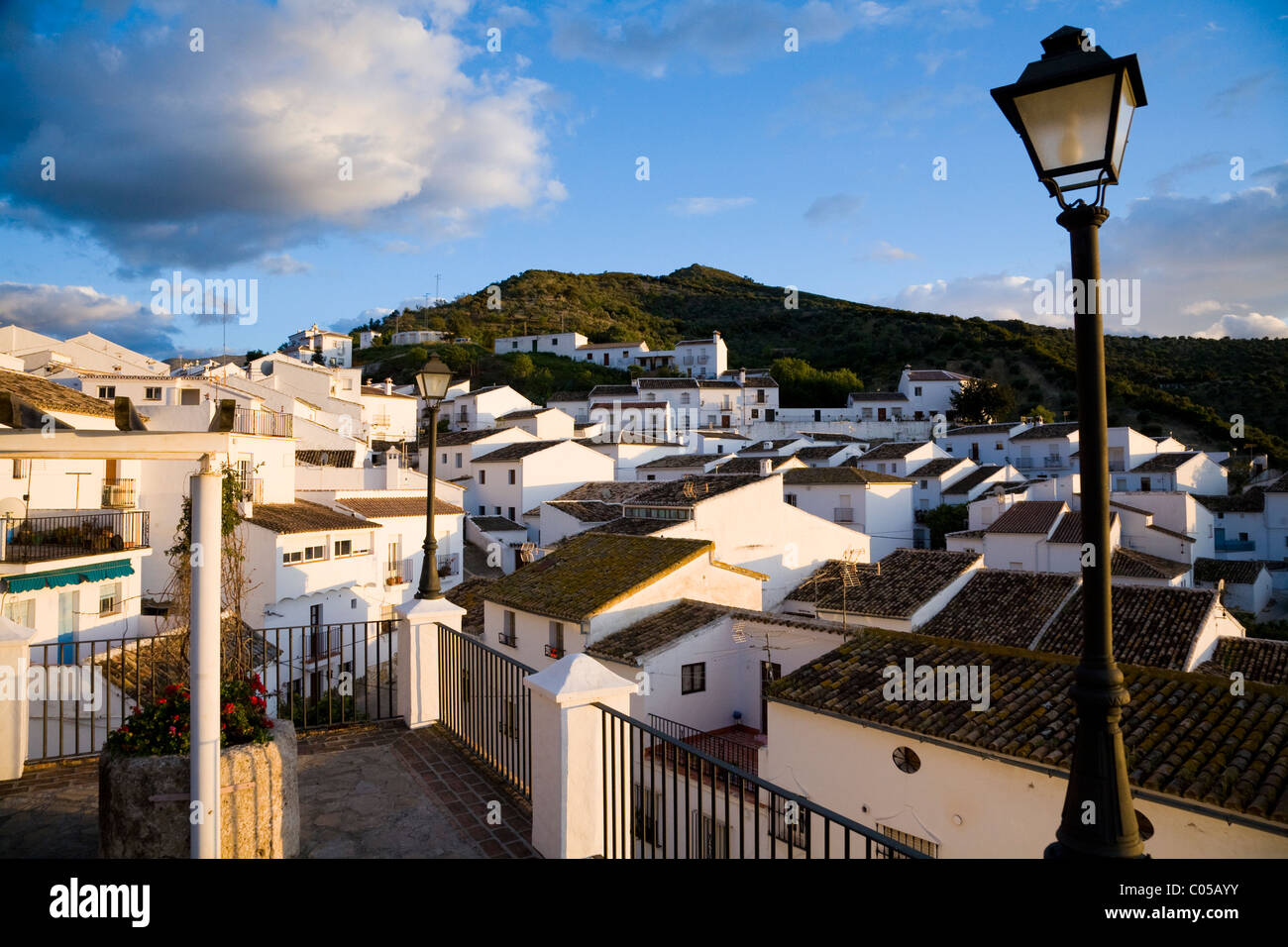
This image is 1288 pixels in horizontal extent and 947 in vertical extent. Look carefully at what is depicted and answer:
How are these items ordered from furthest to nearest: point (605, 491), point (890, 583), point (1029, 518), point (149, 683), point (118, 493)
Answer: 1. point (605, 491)
2. point (1029, 518)
3. point (890, 583)
4. point (118, 493)
5. point (149, 683)

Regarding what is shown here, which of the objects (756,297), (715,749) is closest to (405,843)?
(715,749)

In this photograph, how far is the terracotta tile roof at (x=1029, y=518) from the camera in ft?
99.0

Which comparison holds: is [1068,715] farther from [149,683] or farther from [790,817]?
[149,683]

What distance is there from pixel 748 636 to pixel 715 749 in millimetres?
2493

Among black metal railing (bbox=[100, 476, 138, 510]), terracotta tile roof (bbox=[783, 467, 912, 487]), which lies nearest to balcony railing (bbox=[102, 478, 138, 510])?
black metal railing (bbox=[100, 476, 138, 510])

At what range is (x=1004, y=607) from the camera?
19.7m

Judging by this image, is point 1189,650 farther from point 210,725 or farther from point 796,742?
point 210,725

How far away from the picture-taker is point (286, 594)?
23.0m

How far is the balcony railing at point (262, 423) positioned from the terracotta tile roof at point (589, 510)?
1190 cm

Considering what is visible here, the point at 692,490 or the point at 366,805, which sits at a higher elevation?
the point at 692,490

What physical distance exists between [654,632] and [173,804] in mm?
12732

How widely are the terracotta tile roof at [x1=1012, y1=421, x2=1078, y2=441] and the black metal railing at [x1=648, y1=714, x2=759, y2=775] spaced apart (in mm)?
43939

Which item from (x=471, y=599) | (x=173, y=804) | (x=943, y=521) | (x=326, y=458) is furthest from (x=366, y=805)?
(x=943, y=521)
